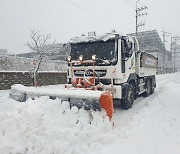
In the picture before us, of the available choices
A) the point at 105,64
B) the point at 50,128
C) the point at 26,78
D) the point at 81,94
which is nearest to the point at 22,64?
the point at 26,78

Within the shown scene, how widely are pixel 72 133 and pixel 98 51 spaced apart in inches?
148

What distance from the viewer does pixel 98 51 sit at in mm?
7863

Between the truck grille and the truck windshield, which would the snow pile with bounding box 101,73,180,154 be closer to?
the truck grille

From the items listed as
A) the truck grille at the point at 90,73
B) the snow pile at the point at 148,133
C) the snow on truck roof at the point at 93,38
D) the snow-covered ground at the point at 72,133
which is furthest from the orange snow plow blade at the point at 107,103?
the snow on truck roof at the point at 93,38

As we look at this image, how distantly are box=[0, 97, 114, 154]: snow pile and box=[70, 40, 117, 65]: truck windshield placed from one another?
8.12 feet

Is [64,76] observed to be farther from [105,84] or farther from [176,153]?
[176,153]

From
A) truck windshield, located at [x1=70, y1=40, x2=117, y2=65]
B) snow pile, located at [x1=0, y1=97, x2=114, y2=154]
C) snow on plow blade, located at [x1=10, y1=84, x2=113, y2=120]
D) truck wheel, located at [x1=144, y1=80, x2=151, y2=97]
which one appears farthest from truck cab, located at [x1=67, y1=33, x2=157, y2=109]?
truck wheel, located at [x1=144, y1=80, x2=151, y2=97]

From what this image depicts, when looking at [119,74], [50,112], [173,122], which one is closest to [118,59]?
[119,74]

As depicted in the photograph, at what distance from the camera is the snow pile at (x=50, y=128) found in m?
4.27

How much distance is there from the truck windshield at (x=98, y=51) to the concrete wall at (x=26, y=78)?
282 inches

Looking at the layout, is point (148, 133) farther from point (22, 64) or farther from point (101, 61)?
point (22, 64)

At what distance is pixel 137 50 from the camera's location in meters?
9.50

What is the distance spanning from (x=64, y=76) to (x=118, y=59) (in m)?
13.8

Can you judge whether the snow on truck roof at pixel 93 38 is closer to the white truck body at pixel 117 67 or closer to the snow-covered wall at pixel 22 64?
the white truck body at pixel 117 67
